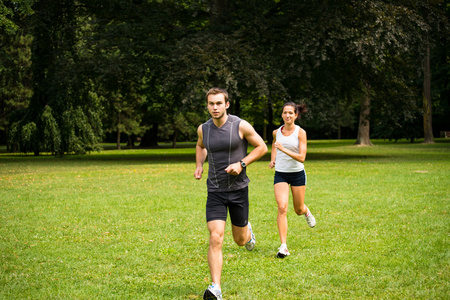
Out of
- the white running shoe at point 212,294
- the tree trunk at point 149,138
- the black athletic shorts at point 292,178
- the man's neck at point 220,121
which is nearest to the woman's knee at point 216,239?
the white running shoe at point 212,294

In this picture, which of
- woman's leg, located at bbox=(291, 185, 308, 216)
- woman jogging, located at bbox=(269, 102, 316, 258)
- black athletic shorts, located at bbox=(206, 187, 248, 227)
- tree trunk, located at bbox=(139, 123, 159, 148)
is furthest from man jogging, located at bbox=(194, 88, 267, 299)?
tree trunk, located at bbox=(139, 123, 159, 148)

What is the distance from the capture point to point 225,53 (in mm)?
22359

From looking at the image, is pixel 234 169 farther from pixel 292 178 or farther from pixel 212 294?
pixel 292 178

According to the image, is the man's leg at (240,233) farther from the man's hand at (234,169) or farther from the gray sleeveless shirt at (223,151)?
the man's hand at (234,169)

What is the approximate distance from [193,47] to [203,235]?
53.5 feet

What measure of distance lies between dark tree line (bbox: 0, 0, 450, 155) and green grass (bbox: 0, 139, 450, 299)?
10727 millimetres

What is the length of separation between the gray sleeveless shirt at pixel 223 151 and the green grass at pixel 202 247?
108 centimetres

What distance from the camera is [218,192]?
5074 millimetres

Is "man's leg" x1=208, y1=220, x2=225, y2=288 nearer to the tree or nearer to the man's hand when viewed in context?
the man's hand

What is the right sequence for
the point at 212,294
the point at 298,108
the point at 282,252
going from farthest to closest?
the point at 298,108
the point at 282,252
the point at 212,294

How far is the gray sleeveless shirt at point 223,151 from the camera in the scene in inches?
197

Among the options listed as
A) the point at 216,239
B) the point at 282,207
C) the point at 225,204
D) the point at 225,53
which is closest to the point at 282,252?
the point at 282,207

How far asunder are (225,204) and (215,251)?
0.54 m

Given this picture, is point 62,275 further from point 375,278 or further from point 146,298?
point 375,278
